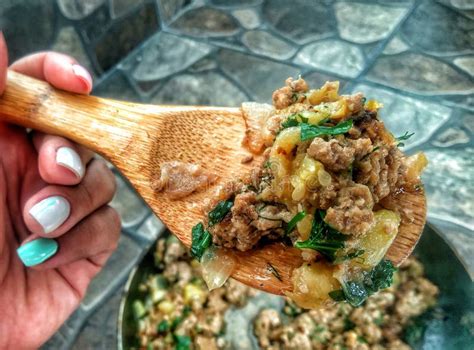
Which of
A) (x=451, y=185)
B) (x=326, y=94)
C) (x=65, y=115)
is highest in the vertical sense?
(x=326, y=94)

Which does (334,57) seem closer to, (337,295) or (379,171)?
(379,171)

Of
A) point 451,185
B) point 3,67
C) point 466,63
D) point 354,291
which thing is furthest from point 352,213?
point 466,63

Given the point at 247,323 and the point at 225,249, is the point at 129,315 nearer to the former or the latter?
the point at 247,323

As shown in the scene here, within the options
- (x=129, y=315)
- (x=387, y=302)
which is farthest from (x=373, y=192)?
(x=129, y=315)

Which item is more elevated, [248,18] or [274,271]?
[274,271]

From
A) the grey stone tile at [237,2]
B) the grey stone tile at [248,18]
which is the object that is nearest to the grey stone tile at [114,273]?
the grey stone tile at [248,18]

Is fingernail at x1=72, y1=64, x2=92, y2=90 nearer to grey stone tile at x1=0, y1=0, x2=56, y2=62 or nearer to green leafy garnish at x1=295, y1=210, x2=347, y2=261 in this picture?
green leafy garnish at x1=295, y1=210, x2=347, y2=261
